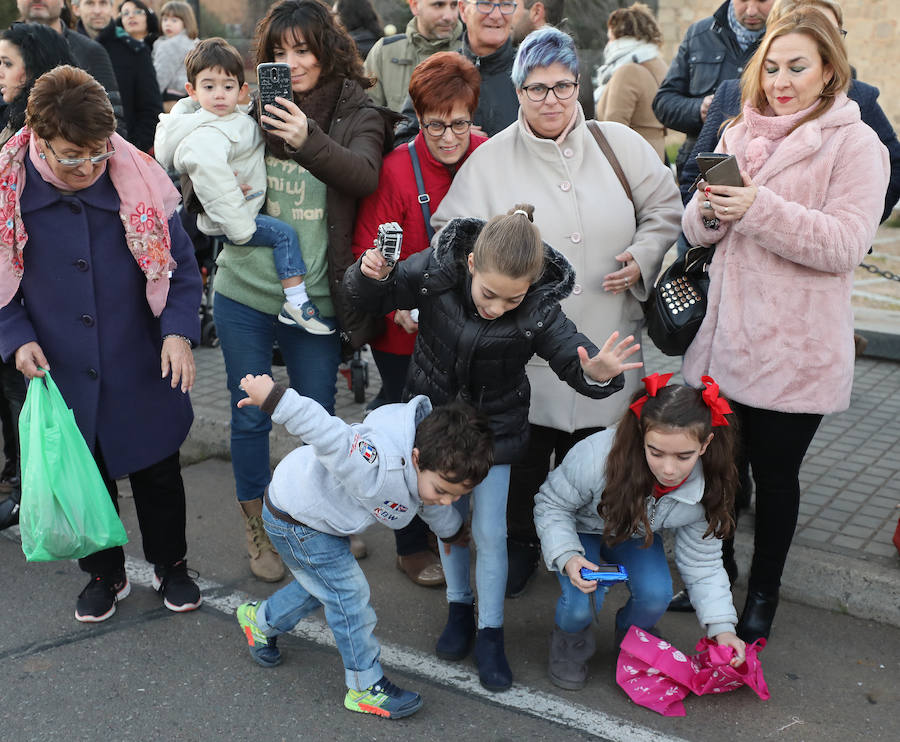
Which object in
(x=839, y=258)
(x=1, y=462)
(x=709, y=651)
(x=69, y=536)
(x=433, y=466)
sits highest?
(x=839, y=258)

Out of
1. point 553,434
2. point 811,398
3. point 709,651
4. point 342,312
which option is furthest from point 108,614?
point 811,398

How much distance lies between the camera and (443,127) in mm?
3457

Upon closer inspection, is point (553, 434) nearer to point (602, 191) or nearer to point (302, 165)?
point (602, 191)

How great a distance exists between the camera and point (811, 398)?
3.15m

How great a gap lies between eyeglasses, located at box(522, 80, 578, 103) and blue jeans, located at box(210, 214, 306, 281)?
3.26 ft

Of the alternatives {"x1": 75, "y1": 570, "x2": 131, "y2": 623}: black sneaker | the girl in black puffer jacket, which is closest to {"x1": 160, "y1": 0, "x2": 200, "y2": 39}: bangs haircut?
{"x1": 75, "y1": 570, "x2": 131, "y2": 623}: black sneaker

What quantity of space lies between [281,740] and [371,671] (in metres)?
0.33

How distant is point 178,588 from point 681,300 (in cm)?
210

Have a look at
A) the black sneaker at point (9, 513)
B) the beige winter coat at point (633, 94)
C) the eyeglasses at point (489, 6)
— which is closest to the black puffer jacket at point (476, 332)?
the eyeglasses at point (489, 6)

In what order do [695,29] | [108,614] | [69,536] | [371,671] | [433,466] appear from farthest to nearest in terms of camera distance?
1. [695,29]
2. [108,614]
3. [69,536]
4. [371,671]
5. [433,466]

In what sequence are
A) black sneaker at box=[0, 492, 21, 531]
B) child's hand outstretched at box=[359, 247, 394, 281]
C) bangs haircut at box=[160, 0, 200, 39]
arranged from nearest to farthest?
child's hand outstretched at box=[359, 247, 394, 281], black sneaker at box=[0, 492, 21, 531], bangs haircut at box=[160, 0, 200, 39]

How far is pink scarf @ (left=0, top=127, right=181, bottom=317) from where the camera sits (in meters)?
3.13

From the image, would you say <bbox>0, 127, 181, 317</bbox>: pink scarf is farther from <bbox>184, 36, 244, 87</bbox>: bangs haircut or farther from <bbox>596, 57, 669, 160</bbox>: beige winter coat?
<bbox>596, 57, 669, 160</bbox>: beige winter coat

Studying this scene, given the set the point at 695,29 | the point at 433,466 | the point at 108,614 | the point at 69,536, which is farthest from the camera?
the point at 695,29
